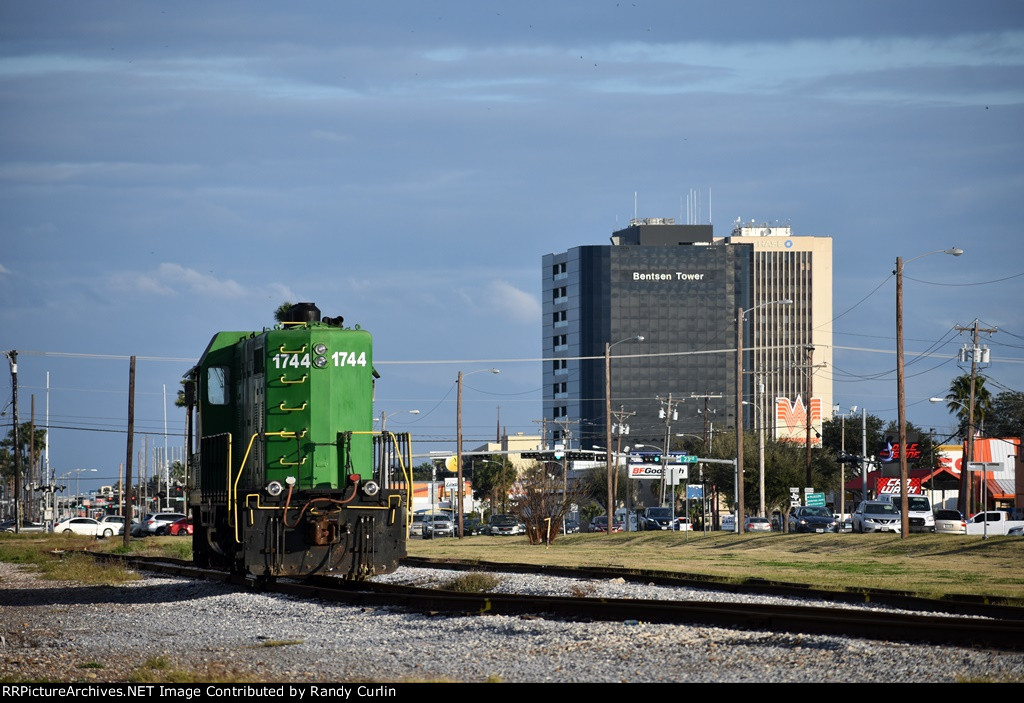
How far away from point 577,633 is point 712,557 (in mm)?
22865

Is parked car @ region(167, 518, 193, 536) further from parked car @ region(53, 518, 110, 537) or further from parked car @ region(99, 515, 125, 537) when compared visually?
parked car @ region(53, 518, 110, 537)

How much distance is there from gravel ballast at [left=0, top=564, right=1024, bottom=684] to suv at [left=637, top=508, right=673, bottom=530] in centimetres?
5815

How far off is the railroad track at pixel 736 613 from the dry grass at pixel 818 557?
5.09 meters

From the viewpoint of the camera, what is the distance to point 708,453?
98.1 meters

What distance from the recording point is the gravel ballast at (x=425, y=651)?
39.0 ft

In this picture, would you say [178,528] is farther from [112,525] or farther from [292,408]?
[292,408]

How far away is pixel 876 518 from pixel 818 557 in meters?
20.1

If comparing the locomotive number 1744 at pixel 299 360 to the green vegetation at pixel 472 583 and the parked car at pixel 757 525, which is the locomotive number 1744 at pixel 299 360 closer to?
the green vegetation at pixel 472 583

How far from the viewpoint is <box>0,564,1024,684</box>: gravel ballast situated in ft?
39.0

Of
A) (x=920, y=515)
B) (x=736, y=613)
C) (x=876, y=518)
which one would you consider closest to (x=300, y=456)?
(x=736, y=613)

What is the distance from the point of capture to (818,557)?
3622 centimetres

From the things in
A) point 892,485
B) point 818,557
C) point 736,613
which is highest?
point 892,485

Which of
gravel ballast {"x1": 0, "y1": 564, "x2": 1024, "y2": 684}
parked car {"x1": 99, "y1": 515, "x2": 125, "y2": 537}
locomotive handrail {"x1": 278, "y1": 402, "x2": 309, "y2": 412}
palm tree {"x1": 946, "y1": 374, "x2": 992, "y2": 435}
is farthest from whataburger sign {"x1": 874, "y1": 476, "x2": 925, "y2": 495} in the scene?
gravel ballast {"x1": 0, "y1": 564, "x2": 1024, "y2": 684}

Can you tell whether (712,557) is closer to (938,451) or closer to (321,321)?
(321,321)
